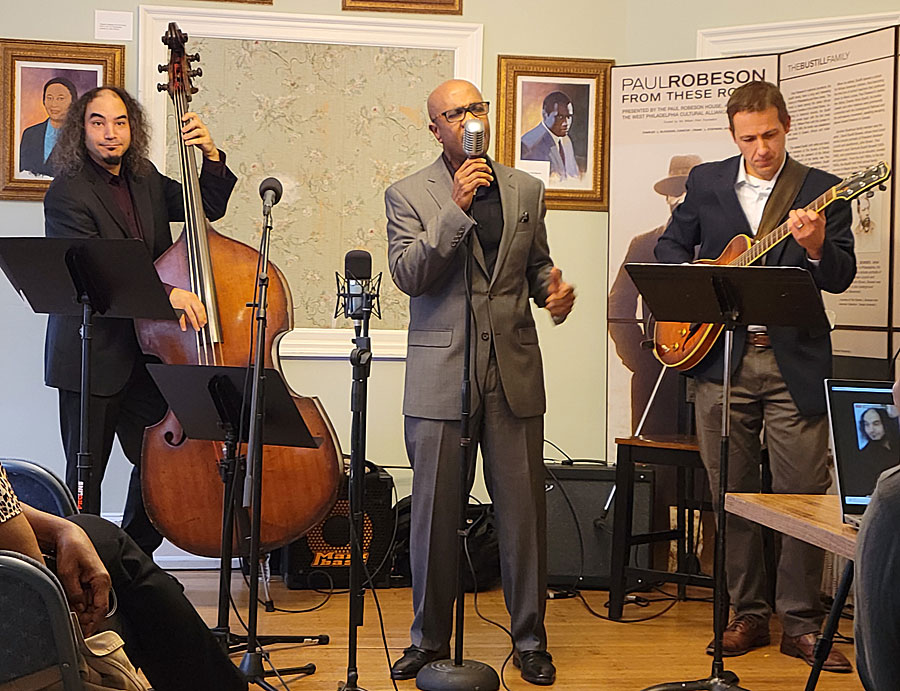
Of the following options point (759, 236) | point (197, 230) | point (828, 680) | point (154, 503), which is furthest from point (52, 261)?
point (828, 680)

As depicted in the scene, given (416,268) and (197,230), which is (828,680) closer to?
(416,268)

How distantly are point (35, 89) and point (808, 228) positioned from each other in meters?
3.08

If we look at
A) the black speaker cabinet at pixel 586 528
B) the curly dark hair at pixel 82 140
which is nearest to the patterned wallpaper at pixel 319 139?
the curly dark hair at pixel 82 140

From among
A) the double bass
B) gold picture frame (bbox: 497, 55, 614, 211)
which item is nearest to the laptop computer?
the double bass

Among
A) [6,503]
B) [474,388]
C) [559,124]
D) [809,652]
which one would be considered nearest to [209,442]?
[474,388]

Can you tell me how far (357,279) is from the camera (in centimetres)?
284

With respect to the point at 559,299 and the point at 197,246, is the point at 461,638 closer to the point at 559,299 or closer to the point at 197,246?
the point at 559,299

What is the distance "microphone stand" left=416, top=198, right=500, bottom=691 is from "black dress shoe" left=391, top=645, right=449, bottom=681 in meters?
0.06

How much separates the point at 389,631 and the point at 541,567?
752mm

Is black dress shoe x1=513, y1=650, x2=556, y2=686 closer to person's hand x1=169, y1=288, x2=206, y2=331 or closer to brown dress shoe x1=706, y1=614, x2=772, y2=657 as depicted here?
brown dress shoe x1=706, y1=614, x2=772, y2=657

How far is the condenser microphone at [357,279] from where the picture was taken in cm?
284

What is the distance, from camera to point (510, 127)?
4938mm

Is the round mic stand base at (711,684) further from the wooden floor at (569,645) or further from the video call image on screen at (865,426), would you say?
the video call image on screen at (865,426)

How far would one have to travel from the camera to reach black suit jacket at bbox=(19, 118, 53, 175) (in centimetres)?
461
